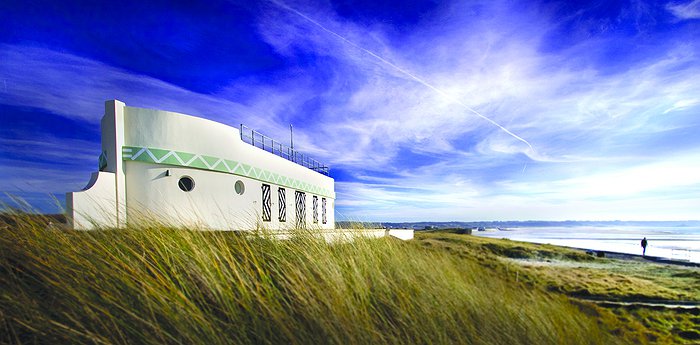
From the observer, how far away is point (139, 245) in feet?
11.8

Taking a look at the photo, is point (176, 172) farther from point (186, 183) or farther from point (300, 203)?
point (300, 203)

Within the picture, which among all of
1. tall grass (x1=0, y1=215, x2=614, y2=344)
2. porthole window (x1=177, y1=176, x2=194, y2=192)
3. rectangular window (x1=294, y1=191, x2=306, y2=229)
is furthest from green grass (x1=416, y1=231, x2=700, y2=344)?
porthole window (x1=177, y1=176, x2=194, y2=192)

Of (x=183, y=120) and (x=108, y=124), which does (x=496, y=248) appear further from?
(x=108, y=124)

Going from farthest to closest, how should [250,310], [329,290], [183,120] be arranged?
1. [183,120]
2. [329,290]
3. [250,310]

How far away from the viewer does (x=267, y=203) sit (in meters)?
15.0

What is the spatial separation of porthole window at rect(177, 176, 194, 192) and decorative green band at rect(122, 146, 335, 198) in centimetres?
50

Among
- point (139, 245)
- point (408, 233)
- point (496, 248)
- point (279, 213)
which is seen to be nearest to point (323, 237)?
point (139, 245)

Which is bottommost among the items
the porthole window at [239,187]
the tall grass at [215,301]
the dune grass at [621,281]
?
the dune grass at [621,281]

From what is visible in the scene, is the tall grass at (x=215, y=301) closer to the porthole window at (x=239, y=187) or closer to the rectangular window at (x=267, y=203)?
the porthole window at (x=239, y=187)

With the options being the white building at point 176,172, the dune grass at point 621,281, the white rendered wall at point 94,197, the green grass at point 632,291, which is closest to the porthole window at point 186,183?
the white building at point 176,172

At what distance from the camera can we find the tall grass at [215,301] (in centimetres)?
226

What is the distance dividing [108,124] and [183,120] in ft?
7.50

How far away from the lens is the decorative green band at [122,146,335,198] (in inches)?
408

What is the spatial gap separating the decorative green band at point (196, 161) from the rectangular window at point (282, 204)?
52 centimetres
